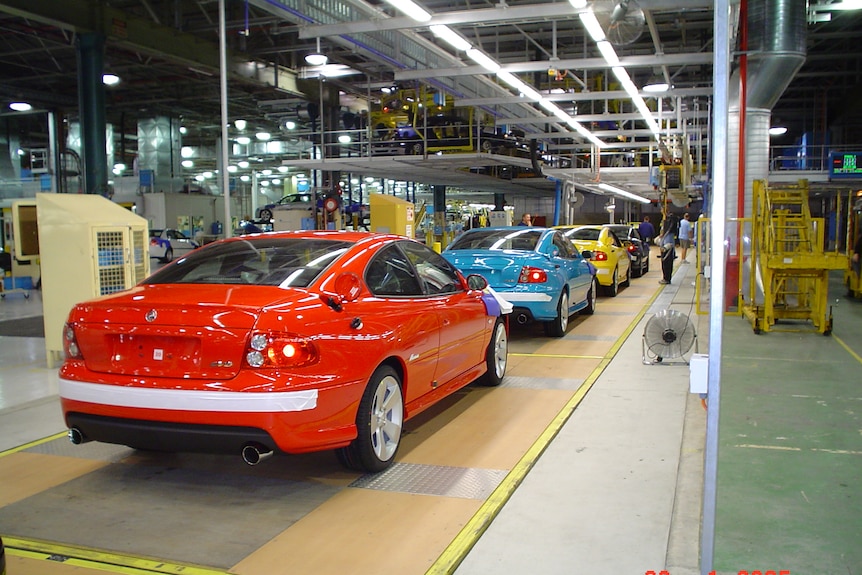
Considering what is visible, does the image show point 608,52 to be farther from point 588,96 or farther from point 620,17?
point 588,96

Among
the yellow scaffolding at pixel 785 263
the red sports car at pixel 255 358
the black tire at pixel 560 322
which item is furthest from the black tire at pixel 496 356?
the yellow scaffolding at pixel 785 263

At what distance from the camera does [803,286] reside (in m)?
10.5

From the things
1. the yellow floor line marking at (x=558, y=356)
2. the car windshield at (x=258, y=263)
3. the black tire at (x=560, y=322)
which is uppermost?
the car windshield at (x=258, y=263)

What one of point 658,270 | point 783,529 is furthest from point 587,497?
point 658,270

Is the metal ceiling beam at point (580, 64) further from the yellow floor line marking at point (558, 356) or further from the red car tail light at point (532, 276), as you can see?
the yellow floor line marking at point (558, 356)

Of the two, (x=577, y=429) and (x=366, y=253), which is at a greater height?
(x=366, y=253)

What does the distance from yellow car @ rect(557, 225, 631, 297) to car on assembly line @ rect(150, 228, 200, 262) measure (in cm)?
1791

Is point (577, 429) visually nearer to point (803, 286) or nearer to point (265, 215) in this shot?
point (803, 286)

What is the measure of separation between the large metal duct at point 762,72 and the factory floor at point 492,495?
6.18m

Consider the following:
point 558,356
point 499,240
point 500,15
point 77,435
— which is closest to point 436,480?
point 77,435

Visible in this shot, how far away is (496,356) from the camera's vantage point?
6707 mm

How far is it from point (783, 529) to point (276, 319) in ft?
9.26

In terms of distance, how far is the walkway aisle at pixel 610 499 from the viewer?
331cm

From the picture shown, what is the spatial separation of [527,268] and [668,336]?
1.80 meters
